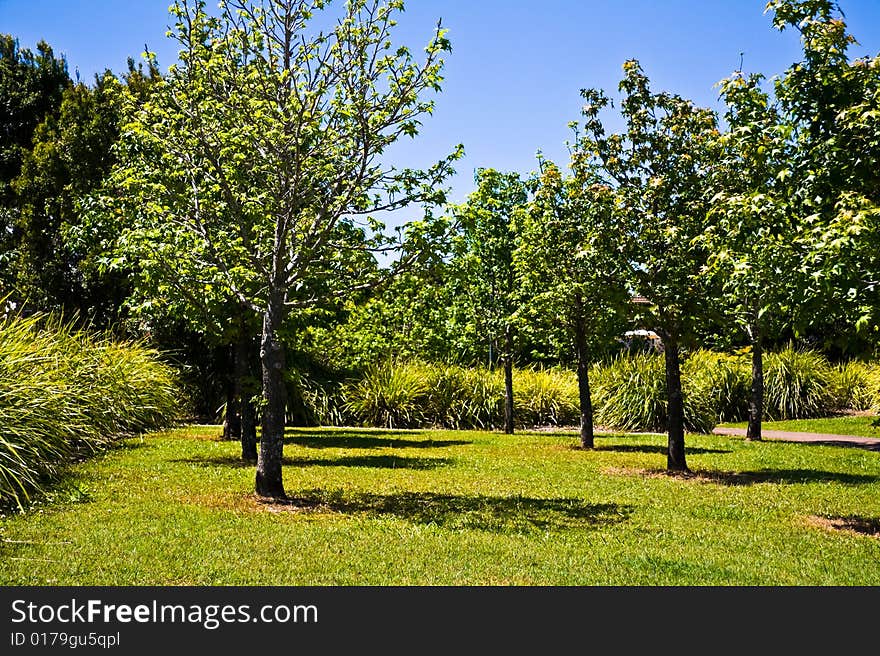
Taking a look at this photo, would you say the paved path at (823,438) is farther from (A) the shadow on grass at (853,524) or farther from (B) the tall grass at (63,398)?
(B) the tall grass at (63,398)

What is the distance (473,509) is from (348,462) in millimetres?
4380

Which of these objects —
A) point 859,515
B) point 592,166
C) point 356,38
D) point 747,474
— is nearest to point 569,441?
point 747,474

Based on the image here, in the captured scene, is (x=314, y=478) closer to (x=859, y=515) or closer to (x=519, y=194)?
(x=859, y=515)

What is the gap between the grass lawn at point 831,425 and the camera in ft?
59.6

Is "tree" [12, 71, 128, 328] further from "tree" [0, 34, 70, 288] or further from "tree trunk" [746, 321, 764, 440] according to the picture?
"tree trunk" [746, 321, 764, 440]

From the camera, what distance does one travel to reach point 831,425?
759 inches

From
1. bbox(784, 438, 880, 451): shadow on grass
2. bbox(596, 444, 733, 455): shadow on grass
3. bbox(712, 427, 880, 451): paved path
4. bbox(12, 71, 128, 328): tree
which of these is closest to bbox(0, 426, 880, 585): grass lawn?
bbox(596, 444, 733, 455): shadow on grass

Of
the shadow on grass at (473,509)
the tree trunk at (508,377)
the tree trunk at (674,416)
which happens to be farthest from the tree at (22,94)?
the tree trunk at (674,416)

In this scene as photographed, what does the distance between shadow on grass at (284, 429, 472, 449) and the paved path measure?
6.20 metres

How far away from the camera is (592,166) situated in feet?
40.3

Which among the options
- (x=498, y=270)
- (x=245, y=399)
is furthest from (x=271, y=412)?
(x=498, y=270)

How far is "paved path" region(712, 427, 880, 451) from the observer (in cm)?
1616

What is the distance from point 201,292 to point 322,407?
10.2 metres

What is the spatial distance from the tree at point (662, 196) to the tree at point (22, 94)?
14884 millimetres
